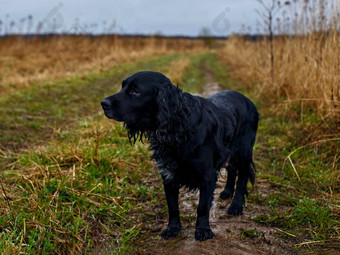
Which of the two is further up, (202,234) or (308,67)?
(308,67)

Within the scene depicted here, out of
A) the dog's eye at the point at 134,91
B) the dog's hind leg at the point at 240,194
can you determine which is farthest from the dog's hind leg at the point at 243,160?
the dog's eye at the point at 134,91

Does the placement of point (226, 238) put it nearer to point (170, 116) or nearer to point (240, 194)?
point (240, 194)

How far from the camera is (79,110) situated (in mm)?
6719

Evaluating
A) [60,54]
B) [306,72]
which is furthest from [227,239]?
[60,54]

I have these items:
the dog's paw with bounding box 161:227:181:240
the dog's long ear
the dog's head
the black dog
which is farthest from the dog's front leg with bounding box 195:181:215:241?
the dog's head

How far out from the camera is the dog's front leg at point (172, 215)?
2510 millimetres

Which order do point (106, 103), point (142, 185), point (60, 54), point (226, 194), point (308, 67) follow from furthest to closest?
point (60, 54)
point (308, 67)
point (142, 185)
point (226, 194)
point (106, 103)

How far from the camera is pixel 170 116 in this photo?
2266 millimetres

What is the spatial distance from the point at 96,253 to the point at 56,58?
43.8ft

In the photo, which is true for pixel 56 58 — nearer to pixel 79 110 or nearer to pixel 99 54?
pixel 99 54

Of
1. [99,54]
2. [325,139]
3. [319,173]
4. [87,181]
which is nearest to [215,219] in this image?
[87,181]

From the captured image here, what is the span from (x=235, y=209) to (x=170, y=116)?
1167 millimetres

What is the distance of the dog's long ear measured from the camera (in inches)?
88.6

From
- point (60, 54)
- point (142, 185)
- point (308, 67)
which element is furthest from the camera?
point (60, 54)
